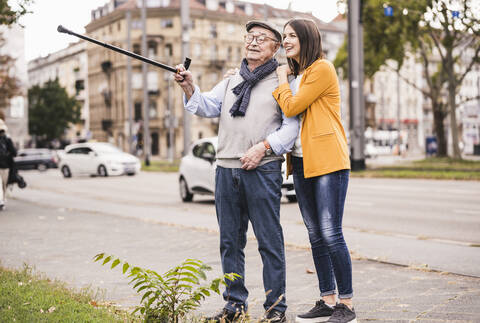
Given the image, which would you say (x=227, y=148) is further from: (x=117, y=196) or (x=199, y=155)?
(x=117, y=196)

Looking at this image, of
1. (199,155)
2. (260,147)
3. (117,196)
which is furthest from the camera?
(117,196)

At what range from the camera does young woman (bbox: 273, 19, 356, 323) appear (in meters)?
4.41

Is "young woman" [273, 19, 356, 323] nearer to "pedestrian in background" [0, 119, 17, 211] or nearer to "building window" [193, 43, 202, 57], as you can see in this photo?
"pedestrian in background" [0, 119, 17, 211]

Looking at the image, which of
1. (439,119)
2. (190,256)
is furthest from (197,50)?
(190,256)

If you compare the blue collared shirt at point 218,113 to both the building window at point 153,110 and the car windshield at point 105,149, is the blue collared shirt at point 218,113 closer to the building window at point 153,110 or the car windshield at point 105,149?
the car windshield at point 105,149

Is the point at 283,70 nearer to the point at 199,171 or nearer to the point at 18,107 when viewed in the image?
the point at 199,171

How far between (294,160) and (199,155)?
40.5 ft

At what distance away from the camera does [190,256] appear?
7.60 metres

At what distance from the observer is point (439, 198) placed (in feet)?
51.4

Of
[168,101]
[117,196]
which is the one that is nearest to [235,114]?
[117,196]

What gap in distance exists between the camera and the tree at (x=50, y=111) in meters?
82.6

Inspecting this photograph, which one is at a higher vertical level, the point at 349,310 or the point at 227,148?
the point at 227,148

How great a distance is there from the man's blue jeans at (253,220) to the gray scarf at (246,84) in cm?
38

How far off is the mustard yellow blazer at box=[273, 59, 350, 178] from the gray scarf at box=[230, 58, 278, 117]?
17 cm
